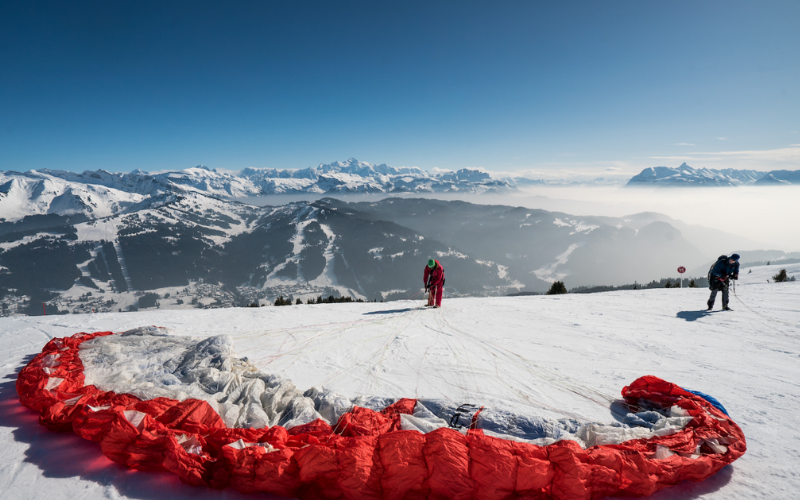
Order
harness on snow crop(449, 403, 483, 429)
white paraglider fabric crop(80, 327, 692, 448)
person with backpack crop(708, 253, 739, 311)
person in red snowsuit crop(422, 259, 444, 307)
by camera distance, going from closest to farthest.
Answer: white paraglider fabric crop(80, 327, 692, 448) < harness on snow crop(449, 403, 483, 429) < person with backpack crop(708, 253, 739, 311) < person in red snowsuit crop(422, 259, 444, 307)

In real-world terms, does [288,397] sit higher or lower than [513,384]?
higher

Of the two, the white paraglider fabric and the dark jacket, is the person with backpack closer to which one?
the dark jacket

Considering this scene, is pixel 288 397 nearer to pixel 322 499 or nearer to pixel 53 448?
pixel 322 499

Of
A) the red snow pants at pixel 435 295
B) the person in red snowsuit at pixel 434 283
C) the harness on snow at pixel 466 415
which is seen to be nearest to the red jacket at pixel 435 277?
the person in red snowsuit at pixel 434 283

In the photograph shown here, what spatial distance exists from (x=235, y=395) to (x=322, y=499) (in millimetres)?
2335

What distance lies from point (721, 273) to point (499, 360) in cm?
1072

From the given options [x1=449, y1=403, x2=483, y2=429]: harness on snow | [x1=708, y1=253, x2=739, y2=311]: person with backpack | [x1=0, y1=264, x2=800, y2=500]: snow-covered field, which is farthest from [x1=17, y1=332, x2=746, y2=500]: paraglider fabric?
[x1=708, y1=253, x2=739, y2=311]: person with backpack

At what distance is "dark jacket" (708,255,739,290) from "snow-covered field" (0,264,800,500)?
3.83ft

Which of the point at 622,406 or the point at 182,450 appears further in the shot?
the point at 622,406

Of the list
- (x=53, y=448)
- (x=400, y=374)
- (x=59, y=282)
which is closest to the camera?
(x=53, y=448)

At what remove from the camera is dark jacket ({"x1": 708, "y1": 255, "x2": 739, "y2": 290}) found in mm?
12031

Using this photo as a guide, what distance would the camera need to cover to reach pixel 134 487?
11.8 ft

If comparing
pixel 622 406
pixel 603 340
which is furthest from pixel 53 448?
pixel 603 340

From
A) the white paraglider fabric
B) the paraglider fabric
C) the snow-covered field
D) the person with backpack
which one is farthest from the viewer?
the person with backpack
